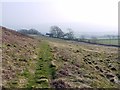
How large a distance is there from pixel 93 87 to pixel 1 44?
25.8 metres

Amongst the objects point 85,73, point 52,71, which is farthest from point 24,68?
point 85,73

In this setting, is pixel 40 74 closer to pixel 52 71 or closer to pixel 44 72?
pixel 44 72

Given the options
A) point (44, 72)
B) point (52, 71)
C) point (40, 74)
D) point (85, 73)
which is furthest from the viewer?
point (85, 73)

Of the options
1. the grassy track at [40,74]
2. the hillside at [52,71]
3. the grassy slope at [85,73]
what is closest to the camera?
the grassy track at [40,74]

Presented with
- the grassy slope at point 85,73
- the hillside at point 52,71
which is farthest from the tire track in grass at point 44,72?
the grassy slope at point 85,73

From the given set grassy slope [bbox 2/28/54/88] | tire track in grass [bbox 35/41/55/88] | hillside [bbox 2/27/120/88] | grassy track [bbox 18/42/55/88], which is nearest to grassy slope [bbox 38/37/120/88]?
hillside [bbox 2/27/120/88]

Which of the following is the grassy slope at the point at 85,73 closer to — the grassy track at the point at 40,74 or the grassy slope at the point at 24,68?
the grassy track at the point at 40,74

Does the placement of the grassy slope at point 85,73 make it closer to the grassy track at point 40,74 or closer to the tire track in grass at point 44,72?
the tire track in grass at point 44,72

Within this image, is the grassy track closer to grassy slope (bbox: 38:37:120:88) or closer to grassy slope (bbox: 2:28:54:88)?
grassy slope (bbox: 2:28:54:88)

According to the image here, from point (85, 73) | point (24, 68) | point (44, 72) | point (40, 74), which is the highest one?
point (24, 68)

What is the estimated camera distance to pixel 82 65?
2030 inches

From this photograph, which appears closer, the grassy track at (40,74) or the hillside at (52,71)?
the grassy track at (40,74)

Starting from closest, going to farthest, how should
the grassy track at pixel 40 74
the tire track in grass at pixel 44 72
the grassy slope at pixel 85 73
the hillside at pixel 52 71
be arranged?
the grassy track at pixel 40 74, the tire track in grass at pixel 44 72, the hillside at pixel 52 71, the grassy slope at pixel 85 73

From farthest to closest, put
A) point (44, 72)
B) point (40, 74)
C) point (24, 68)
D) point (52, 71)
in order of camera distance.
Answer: point (24, 68) < point (52, 71) < point (44, 72) < point (40, 74)
